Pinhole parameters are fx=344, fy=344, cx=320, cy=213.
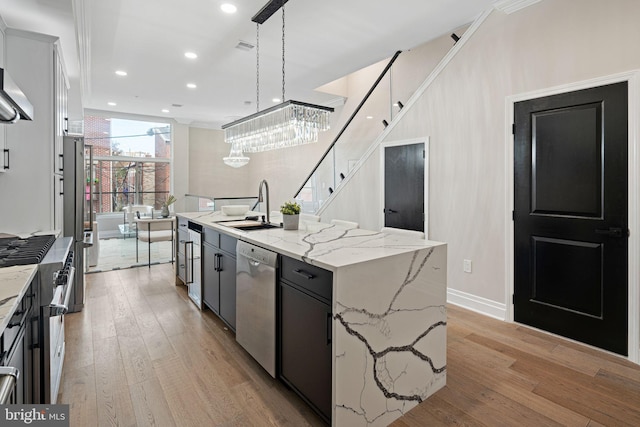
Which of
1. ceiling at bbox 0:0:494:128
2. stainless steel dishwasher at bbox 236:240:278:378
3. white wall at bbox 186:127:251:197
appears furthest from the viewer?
white wall at bbox 186:127:251:197

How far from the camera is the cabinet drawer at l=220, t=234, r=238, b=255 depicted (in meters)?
2.83

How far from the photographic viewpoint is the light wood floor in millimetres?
1974

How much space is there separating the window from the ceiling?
2814 mm

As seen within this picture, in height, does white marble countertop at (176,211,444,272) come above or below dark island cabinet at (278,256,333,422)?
above

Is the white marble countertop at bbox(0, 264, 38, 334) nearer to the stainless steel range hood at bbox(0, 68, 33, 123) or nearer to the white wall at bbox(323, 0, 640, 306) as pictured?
the stainless steel range hood at bbox(0, 68, 33, 123)

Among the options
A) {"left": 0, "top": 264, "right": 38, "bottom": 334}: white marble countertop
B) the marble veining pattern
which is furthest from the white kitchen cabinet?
the marble veining pattern

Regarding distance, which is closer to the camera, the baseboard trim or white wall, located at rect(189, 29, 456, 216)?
the baseboard trim

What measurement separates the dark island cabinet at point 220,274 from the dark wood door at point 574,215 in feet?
8.66

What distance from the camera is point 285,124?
11.1 ft

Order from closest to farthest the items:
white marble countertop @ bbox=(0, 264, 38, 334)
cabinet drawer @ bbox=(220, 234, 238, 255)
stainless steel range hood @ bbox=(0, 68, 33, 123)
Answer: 1. white marble countertop @ bbox=(0, 264, 38, 334)
2. stainless steel range hood @ bbox=(0, 68, 33, 123)
3. cabinet drawer @ bbox=(220, 234, 238, 255)

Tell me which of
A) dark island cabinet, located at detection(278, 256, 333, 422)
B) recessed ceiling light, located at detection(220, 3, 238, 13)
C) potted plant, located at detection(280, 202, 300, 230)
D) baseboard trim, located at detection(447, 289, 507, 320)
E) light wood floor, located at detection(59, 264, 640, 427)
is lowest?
light wood floor, located at detection(59, 264, 640, 427)

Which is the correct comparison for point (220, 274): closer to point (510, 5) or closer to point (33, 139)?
point (33, 139)

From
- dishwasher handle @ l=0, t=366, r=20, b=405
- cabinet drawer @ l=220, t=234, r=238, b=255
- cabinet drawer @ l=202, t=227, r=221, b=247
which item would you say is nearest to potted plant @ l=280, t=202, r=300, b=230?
cabinet drawer @ l=220, t=234, r=238, b=255

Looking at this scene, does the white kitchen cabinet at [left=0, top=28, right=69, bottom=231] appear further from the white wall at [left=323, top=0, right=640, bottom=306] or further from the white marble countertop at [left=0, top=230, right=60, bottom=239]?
the white wall at [left=323, top=0, right=640, bottom=306]
